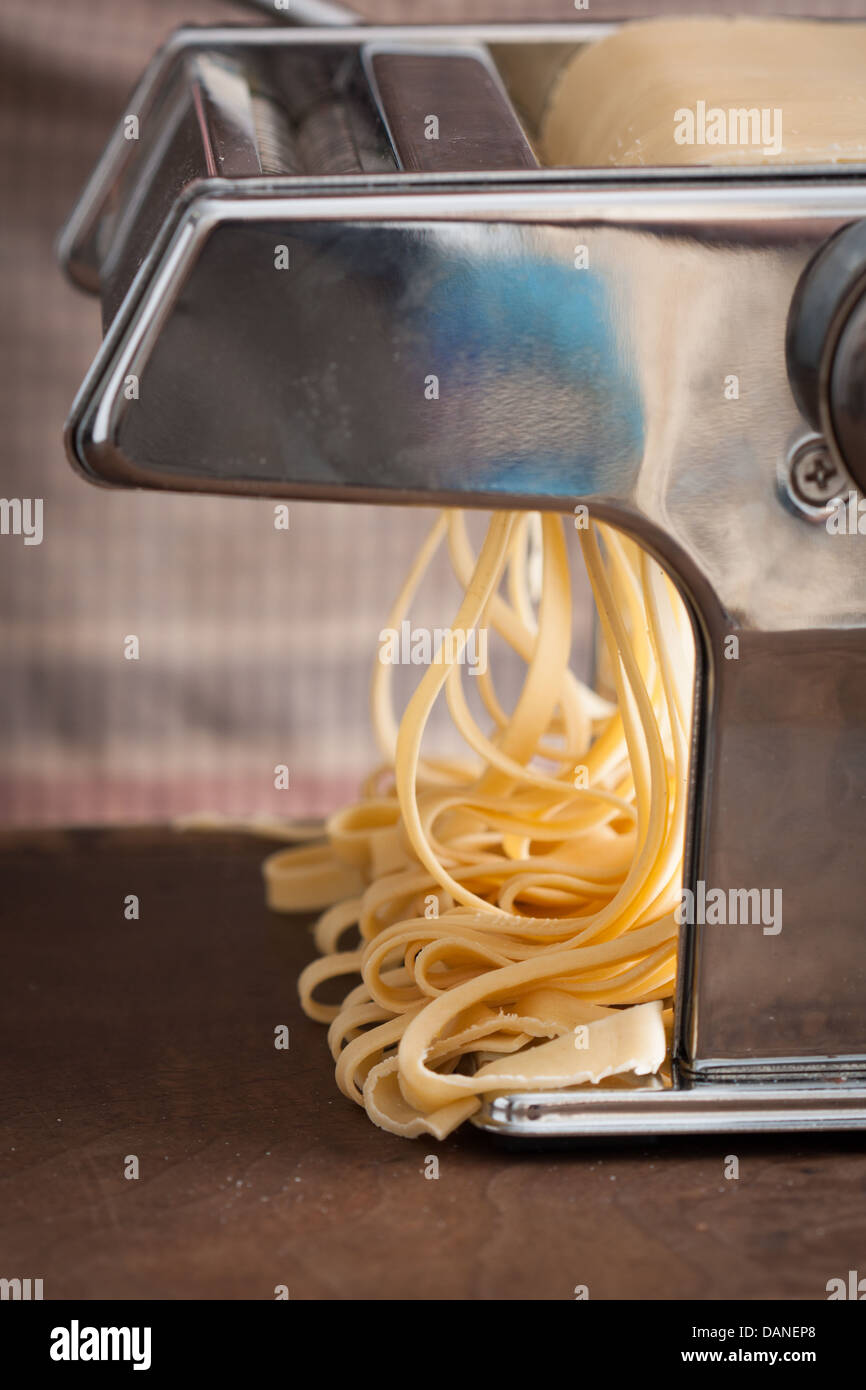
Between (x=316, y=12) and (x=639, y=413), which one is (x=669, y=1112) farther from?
(x=316, y=12)

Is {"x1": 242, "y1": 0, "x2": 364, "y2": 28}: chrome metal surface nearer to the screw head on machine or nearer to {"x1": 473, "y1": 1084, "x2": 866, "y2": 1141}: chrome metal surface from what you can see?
the screw head on machine

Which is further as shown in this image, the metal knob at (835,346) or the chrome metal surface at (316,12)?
the chrome metal surface at (316,12)

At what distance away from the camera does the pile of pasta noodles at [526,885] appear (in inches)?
16.9

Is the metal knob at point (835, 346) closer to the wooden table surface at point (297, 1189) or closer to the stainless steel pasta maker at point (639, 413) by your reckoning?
the stainless steel pasta maker at point (639, 413)

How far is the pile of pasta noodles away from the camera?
43 centimetres

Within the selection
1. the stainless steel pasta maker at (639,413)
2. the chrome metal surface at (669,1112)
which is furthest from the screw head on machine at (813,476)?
the chrome metal surface at (669,1112)

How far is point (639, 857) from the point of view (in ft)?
1.49

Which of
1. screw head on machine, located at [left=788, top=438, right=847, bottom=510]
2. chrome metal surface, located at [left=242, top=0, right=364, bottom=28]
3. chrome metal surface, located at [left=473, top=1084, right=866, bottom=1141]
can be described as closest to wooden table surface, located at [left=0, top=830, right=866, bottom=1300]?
chrome metal surface, located at [left=473, top=1084, right=866, bottom=1141]

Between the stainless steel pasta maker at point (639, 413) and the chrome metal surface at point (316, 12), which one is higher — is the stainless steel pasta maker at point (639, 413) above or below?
below

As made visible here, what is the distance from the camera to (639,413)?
0.38 meters

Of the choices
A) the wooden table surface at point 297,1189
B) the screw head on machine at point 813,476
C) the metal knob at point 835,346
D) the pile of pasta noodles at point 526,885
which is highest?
the metal knob at point 835,346

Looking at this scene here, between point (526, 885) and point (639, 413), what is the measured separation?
19 cm

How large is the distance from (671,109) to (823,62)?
0.24 ft
